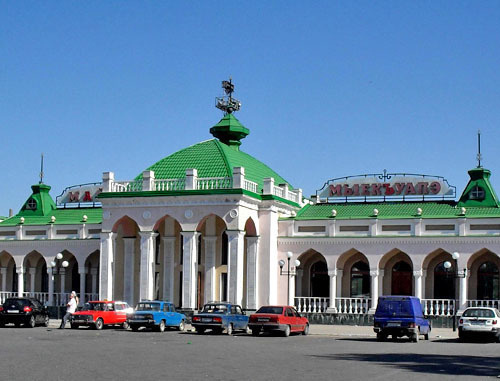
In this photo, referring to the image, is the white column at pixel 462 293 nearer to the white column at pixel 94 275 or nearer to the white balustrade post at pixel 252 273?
the white balustrade post at pixel 252 273

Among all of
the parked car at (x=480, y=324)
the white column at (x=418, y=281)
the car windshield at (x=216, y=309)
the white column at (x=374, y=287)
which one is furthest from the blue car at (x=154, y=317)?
the white column at (x=418, y=281)

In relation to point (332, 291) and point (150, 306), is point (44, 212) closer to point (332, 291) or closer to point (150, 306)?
point (332, 291)

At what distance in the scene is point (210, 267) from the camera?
41625 millimetres

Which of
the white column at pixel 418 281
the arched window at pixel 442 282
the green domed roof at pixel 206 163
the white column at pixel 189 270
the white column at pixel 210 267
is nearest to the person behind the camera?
the white column at pixel 418 281

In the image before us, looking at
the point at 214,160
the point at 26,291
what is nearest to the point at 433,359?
the point at 214,160

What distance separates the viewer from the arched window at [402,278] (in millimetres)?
42594

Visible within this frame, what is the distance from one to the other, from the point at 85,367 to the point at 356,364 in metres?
6.28

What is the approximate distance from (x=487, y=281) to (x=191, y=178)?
50.5ft

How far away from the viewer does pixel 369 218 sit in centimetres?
4200

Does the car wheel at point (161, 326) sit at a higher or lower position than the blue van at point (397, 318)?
lower

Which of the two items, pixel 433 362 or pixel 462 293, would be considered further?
pixel 462 293

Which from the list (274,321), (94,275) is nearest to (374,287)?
(274,321)

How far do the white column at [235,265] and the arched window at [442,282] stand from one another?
9.88 metres

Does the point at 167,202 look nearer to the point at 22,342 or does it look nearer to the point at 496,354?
the point at 22,342
